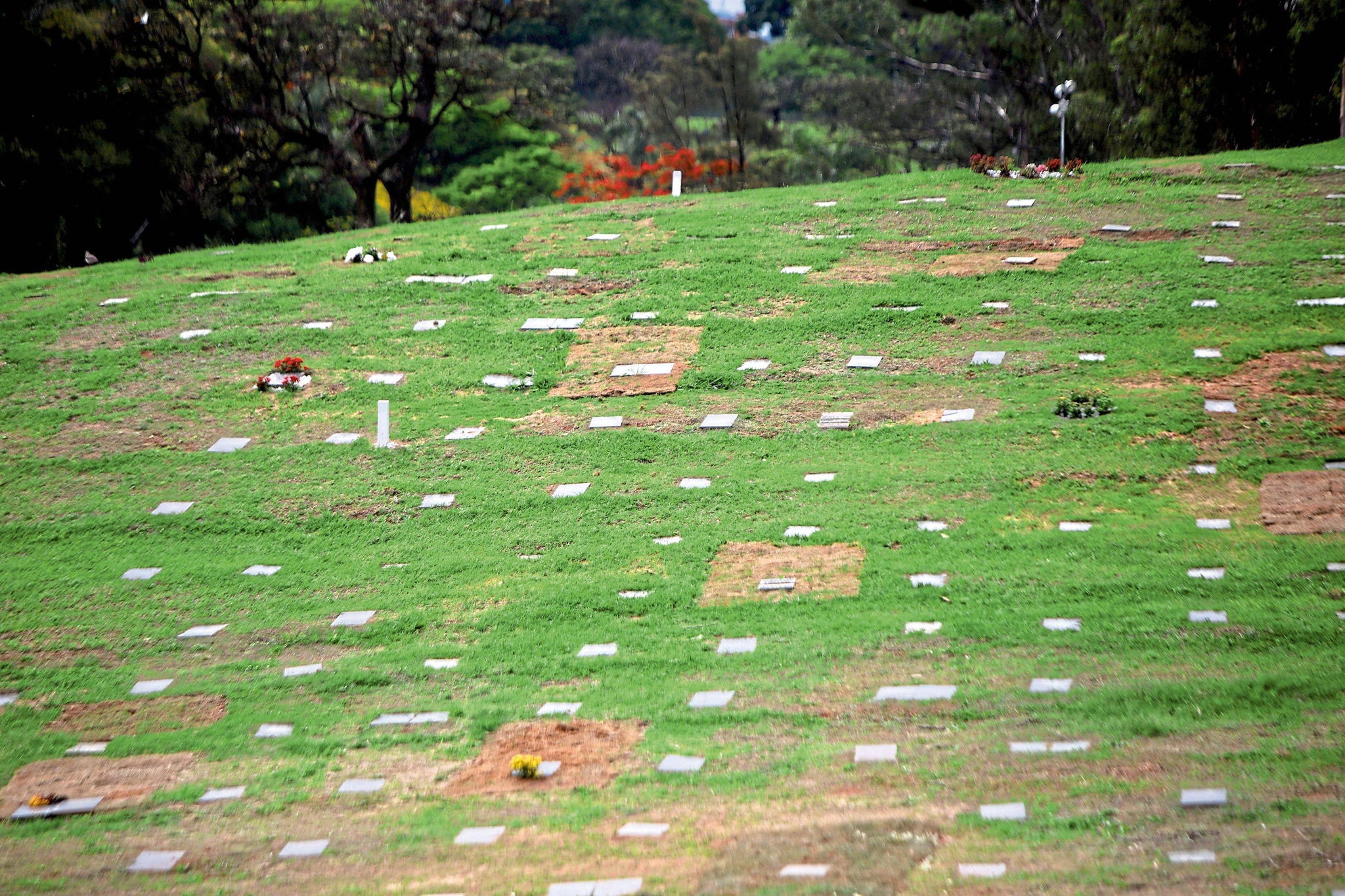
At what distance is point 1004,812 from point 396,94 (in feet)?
108

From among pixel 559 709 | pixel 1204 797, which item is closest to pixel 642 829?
pixel 559 709

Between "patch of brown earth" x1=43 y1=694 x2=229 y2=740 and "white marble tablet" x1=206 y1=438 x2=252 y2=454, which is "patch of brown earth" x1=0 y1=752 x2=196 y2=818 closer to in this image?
"patch of brown earth" x1=43 y1=694 x2=229 y2=740

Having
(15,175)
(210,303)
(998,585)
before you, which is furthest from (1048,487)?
(15,175)

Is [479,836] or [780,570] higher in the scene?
[780,570]

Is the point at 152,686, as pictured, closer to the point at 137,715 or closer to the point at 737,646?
the point at 137,715

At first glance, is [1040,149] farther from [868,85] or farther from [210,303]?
[210,303]

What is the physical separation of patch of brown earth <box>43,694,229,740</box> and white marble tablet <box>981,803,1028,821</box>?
4524 millimetres

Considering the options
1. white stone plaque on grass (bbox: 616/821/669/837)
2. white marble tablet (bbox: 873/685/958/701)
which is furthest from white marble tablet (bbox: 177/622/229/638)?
white marble tablet (bbox: 873/685/958/701)

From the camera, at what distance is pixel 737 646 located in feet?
24.5

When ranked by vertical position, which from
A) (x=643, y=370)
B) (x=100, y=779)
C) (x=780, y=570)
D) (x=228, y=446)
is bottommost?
(x=100, y=779)

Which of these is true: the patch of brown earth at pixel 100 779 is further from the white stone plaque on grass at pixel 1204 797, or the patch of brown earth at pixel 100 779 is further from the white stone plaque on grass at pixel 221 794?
the white stone plaque on grass at pixel 1204 797

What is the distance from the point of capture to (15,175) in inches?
901

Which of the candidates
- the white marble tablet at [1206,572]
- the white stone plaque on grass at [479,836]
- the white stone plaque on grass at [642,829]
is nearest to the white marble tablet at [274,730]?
the white stone plaque on grass at [479,836]

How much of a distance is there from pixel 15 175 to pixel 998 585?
21.9 meters
